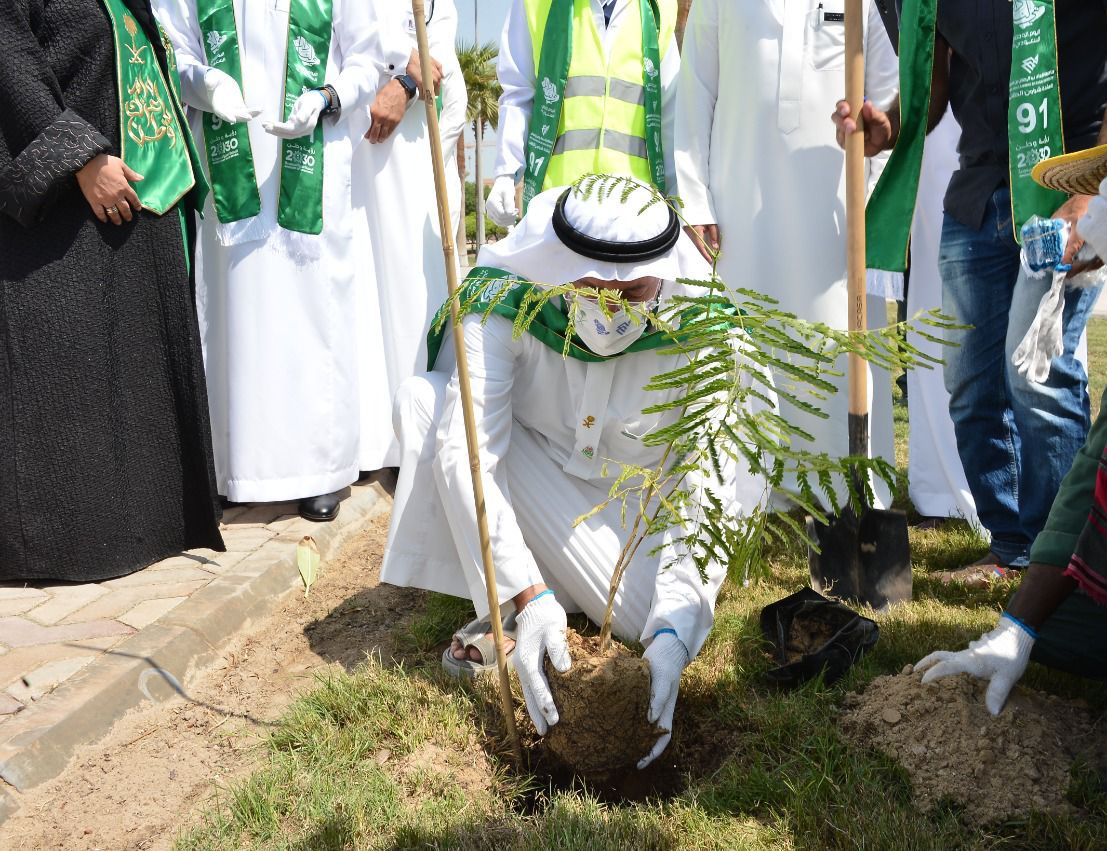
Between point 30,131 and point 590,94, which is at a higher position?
point 590,94

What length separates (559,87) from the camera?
13.6 ft

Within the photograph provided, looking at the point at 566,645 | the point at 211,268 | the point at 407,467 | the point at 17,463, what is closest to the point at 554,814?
the point at 566,645

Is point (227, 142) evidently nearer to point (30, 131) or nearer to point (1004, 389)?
point (30, 131)

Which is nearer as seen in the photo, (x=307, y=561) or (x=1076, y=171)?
(x=1076, y=171)

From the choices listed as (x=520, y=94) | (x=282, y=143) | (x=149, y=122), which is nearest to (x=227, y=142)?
(x=282, y=143)

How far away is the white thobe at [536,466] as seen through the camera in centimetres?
295

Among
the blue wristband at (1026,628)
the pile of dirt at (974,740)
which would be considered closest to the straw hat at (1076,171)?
the blue wristband at (1026,628)

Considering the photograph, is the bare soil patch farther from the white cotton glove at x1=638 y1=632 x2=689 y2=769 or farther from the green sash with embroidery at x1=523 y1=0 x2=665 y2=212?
the green sash with embroidery at x1=523 y1=0 x2=665 y2=212

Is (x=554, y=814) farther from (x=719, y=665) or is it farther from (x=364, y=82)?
(x=364, y=82)

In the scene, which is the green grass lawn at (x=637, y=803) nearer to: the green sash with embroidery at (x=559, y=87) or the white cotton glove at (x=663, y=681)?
the white cotton glove at (x=663, y=681)

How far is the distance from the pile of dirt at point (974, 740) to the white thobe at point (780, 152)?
1.60 metres

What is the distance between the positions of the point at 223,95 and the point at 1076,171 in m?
3.07

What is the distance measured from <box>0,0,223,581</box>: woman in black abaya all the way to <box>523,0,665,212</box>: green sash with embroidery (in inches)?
56.6

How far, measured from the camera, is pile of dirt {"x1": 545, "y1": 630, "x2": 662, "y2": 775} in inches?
95.3
